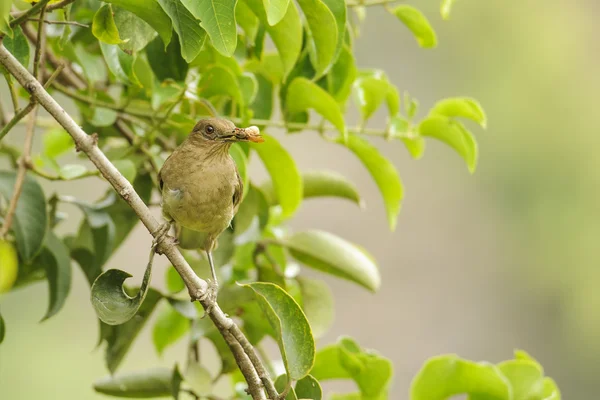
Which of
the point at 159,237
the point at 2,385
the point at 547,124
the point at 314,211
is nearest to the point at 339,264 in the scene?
the point at 159,237

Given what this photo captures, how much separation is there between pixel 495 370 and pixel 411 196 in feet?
16.2

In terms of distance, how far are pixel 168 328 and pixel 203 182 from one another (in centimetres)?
44

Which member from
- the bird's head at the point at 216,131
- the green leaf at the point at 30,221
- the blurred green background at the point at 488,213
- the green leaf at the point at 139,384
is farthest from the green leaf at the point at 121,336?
the blurred green background at the point at 488,213

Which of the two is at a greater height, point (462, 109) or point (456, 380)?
point (462, 109)

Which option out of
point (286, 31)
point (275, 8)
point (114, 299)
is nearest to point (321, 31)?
point (286, 31)

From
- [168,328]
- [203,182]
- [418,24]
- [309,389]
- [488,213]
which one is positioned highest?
[488,213]

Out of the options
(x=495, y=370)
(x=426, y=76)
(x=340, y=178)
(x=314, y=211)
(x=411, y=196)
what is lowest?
(x=495, y=370)

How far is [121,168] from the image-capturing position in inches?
38.9

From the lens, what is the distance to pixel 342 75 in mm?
1109

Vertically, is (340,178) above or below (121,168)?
above

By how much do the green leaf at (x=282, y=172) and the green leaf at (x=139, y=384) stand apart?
305mm

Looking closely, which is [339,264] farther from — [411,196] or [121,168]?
[411,196]

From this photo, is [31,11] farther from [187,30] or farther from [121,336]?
[121,336]

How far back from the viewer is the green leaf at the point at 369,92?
1145 millimetres
